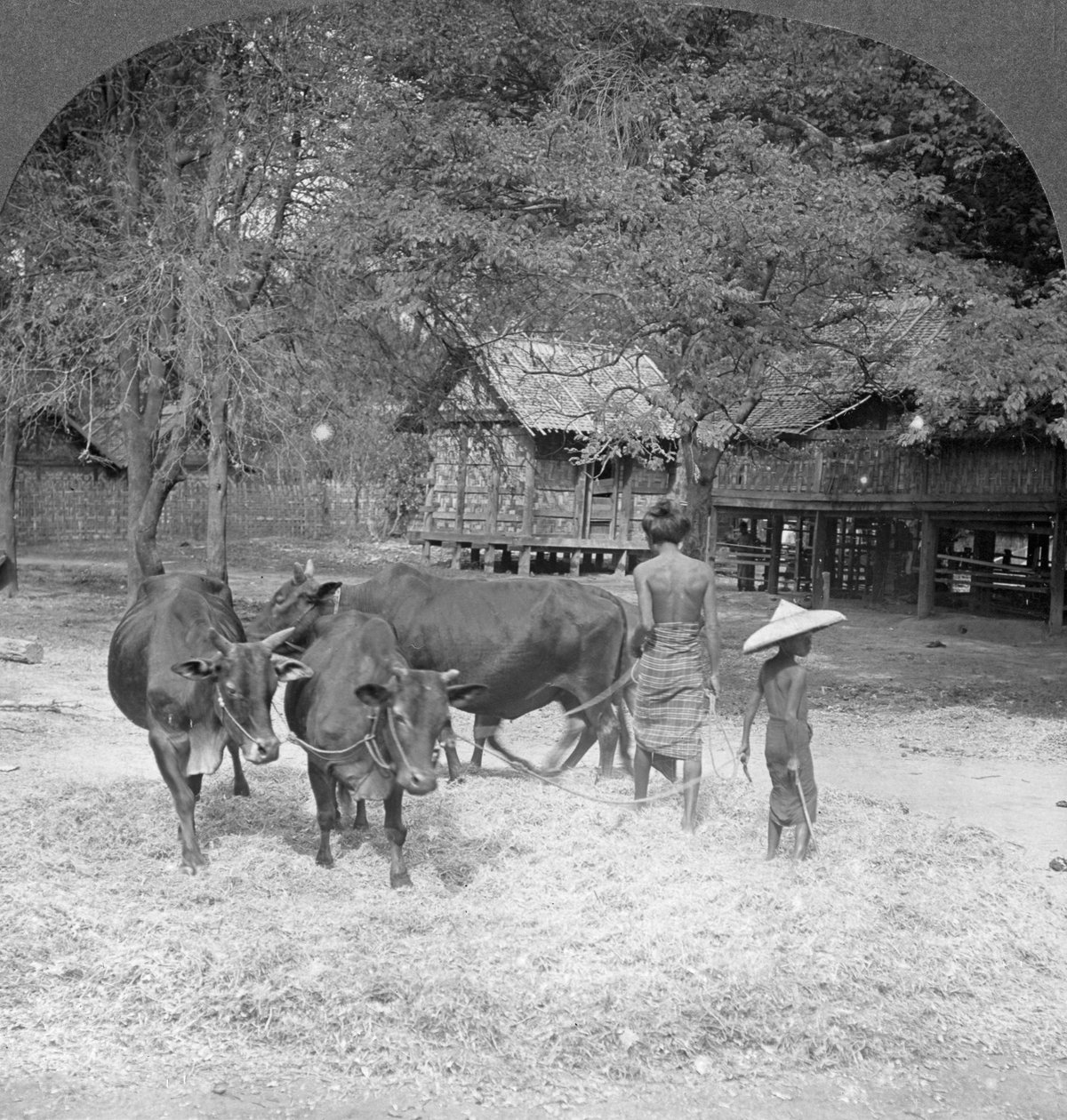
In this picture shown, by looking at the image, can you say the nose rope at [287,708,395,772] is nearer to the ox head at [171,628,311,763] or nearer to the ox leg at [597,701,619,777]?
the ox head at [171,628,311,763]

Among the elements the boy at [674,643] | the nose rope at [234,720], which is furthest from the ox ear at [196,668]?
the boy at [674,643]

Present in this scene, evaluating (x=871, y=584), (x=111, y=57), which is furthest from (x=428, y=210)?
(x=871, y=584)

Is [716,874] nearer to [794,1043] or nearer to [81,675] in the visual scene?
[794,1043]

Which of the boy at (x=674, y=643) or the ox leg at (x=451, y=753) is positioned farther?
the boy at (x=674, y=643)

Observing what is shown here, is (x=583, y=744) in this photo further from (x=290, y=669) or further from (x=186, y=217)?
(x=186, y=217)

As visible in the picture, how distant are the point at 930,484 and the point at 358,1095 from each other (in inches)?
722

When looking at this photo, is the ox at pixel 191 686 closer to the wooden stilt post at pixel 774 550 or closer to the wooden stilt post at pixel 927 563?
the wooden stilt post at pixel 927 563

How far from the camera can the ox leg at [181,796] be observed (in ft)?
20.5

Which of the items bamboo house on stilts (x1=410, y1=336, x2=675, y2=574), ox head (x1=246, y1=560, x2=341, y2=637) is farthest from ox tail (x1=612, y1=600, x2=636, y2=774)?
bamboo house on stilts (x1=410, y1=336, x2=675, y2=574)

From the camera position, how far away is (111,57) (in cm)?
435

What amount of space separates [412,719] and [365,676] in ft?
2.28

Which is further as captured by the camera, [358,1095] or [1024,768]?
[1024,768]

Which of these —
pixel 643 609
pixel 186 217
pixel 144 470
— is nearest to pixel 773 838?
pixel 643 609

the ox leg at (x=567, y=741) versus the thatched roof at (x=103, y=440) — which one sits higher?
the thatched roof at (x=103, y=440)
